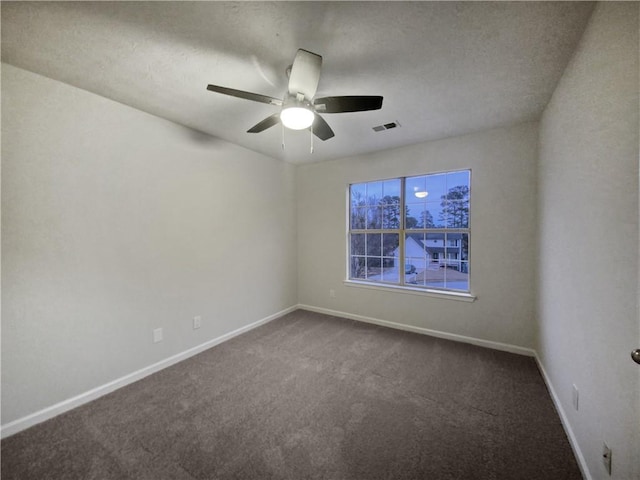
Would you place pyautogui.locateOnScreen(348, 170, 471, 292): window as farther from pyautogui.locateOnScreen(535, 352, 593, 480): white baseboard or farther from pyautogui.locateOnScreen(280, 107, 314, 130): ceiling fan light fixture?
pyautogui.locateOnScreen(280, 107, 314, 130): ceiling fan light fixture

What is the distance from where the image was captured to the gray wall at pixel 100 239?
1.74 meters

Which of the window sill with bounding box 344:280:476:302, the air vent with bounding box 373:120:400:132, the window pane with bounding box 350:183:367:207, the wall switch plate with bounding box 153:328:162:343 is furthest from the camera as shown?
the window pane with bounding box 350:183:367:207

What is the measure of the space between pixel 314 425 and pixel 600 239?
2.01 meters

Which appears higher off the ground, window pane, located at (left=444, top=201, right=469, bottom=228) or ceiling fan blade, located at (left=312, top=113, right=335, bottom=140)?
ceiling fan blade, located at (left=312, top=113, right=335, bottom=140)

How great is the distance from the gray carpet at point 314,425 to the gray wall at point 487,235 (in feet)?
1.46

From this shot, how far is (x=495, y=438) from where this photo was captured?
164 cm

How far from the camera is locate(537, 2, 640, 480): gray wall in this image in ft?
3.34

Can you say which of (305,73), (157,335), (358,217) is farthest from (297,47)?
(157,335)

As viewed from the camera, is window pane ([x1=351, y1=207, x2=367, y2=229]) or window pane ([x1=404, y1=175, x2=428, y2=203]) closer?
window pane ([x1=404, y1=175, x2=428, y2=203])

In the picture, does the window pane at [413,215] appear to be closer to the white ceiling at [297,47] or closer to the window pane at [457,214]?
the window pane at [457,214]

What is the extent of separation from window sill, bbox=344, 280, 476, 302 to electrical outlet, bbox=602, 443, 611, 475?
6.14 ft

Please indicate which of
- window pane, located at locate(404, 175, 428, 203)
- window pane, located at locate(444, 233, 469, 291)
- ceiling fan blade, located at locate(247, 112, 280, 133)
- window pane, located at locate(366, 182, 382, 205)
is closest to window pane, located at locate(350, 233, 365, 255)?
window pane, located at locate(366, 182, 382, 205)

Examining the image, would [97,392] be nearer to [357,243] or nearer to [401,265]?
[357,243]

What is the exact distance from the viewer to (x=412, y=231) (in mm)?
3500
